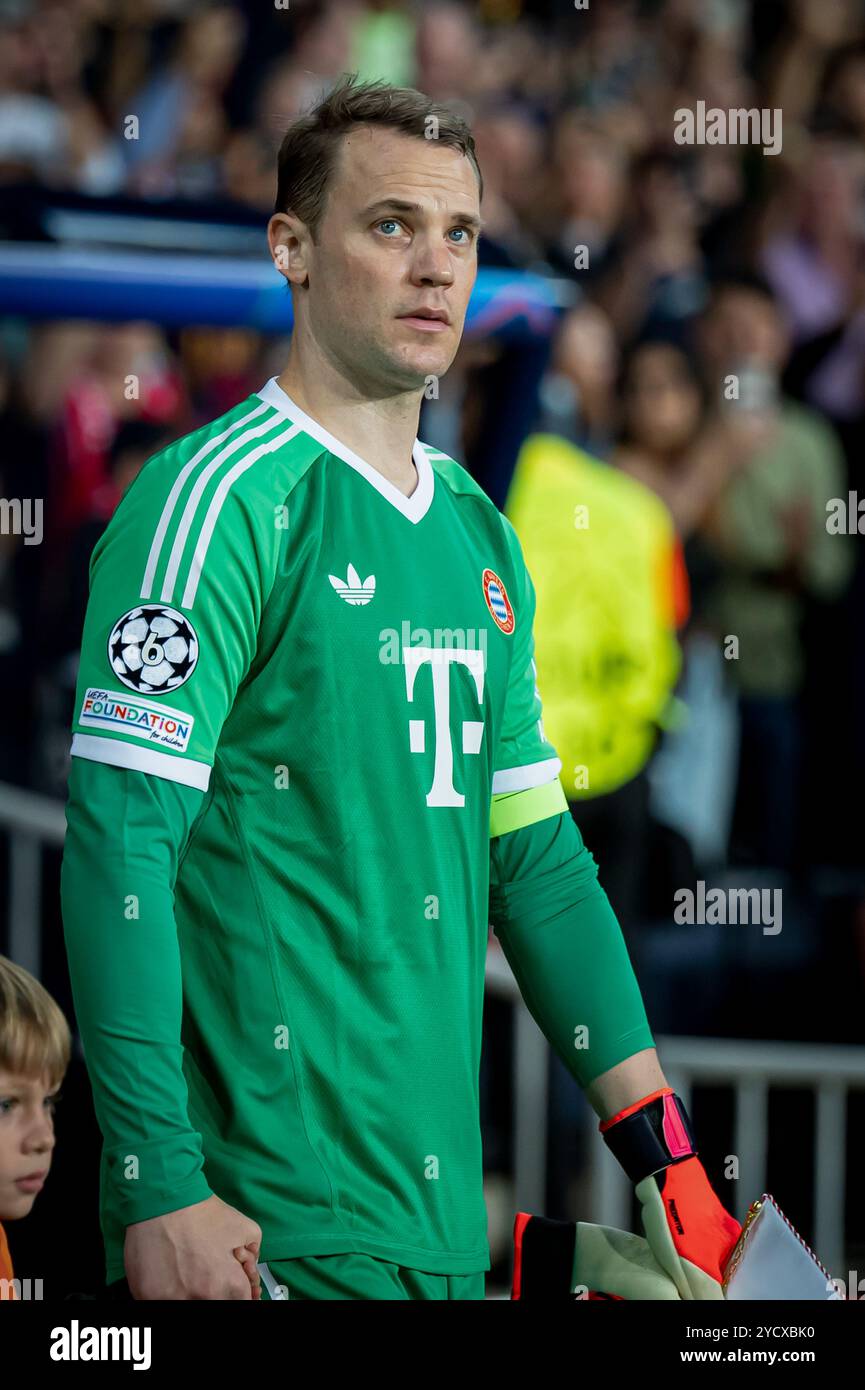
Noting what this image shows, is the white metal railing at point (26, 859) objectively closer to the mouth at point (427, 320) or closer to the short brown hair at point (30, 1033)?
the short brown hair at point (30, 1033)

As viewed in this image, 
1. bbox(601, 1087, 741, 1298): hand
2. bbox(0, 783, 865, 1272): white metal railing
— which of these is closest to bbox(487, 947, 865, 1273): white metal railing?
bbox(0, 783, 865, 1272): white metal railing

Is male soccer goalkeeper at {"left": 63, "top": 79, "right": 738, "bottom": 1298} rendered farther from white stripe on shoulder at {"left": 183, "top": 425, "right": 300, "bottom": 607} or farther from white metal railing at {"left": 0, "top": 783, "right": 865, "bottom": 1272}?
white metal railing at {"left": 0, "top": 783, "right": 865, "bottom": 1272}

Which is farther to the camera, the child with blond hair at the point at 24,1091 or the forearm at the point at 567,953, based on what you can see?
the child with blond hair at the point at 24,1091

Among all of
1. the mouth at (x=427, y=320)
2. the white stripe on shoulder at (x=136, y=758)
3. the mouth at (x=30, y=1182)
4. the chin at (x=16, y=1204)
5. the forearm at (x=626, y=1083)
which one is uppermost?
the mouth at (x=427, y=320)

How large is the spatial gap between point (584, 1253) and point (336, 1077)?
43 cm

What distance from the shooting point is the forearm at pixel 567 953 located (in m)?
2.20

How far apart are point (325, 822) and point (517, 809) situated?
315 millimetres

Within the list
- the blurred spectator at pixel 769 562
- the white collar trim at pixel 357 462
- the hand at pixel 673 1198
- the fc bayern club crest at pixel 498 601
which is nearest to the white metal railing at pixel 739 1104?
the blurred spectator at pixel 769 562

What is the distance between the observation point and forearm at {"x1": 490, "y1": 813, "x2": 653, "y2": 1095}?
220cm

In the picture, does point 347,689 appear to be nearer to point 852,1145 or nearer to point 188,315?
point 188,315

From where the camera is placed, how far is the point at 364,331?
2.08m

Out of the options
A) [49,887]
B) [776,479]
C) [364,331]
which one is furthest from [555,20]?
[364,331]

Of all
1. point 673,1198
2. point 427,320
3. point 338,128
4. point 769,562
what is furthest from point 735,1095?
point 338,128

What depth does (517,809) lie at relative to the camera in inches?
87.7
